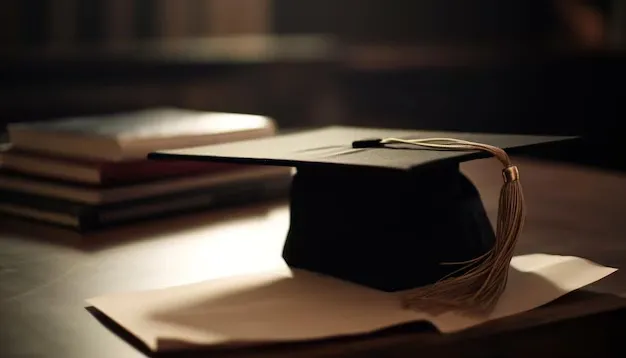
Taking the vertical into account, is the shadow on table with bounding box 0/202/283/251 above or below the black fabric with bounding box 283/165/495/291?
below

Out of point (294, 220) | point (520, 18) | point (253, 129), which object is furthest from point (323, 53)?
point (294, 220)

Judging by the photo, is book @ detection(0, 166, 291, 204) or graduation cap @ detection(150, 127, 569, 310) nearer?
graduation cap @ detection(150, 127, 569, 310)

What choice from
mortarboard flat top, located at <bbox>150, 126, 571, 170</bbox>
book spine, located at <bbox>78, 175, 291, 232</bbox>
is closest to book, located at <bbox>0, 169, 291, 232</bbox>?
book spine, located at <bbox>78, 175, 291, 232</bbox>

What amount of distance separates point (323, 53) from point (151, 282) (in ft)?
8.21

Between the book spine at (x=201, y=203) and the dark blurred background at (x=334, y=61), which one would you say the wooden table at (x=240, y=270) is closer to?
the book spine at (x=201, y=203)

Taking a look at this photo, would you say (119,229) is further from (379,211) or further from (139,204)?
(379,211)

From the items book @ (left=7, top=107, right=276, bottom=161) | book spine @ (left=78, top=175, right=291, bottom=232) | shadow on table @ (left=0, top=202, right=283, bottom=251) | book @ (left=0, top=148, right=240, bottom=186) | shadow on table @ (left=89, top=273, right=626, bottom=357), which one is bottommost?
shadow on table @ (left=0, top=202, right=283, bottom=251)

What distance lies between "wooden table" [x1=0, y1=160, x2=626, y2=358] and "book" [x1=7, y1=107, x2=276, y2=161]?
83 mm

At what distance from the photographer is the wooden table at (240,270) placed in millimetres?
530

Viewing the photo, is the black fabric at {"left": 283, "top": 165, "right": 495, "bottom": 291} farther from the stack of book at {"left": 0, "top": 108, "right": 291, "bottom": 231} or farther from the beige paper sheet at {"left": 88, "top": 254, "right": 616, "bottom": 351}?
the stack of book at {"left": 0, "top": 108, "right": 291, "bottom": 231}

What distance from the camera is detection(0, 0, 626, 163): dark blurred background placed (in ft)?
7.25

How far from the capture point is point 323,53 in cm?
313

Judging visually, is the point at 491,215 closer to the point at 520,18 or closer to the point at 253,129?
the point at 253,129

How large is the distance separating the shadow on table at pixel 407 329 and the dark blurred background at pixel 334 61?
151cm
